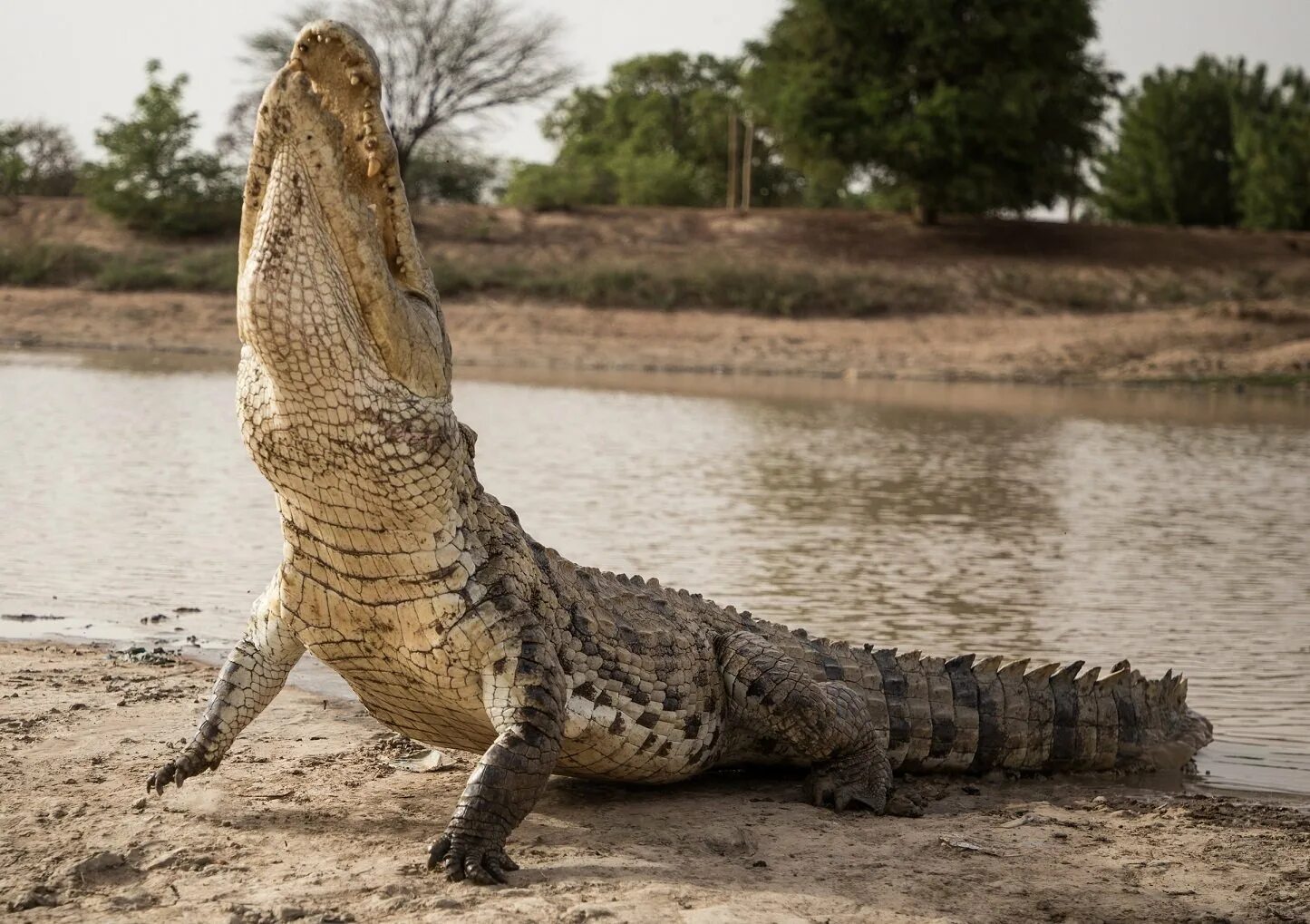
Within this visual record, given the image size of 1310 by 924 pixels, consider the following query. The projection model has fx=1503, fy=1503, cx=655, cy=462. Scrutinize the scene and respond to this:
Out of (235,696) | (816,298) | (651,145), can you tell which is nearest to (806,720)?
(235,696)

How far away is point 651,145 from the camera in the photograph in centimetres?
5603

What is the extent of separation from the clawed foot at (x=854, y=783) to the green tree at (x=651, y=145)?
33.5m

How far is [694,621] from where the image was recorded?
4309 millimetres

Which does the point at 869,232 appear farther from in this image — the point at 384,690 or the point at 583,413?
the point at 384,690

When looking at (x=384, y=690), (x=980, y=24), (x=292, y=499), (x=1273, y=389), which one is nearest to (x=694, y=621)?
(x=384, y=690)

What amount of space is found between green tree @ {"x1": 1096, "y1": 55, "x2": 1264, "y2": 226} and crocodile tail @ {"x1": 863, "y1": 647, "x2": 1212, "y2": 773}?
154 ft

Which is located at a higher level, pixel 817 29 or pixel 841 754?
pixel 817 29

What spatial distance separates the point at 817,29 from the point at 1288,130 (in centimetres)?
1819

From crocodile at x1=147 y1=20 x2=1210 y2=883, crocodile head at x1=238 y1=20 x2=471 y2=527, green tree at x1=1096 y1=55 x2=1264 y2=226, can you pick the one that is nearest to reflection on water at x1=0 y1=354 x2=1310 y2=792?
crocodile at x1=147 y1=20 x2=1210 y2=883

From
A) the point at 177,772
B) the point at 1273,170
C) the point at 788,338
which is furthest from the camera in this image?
the point at 1273,170

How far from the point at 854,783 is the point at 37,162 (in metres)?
42.9

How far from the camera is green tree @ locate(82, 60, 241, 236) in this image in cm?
3409

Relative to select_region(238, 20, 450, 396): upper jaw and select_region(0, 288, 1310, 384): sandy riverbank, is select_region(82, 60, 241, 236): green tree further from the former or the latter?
select_region(238, 20, 450, 396): upper jaw

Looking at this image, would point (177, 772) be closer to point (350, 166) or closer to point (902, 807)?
point (350, 166)
